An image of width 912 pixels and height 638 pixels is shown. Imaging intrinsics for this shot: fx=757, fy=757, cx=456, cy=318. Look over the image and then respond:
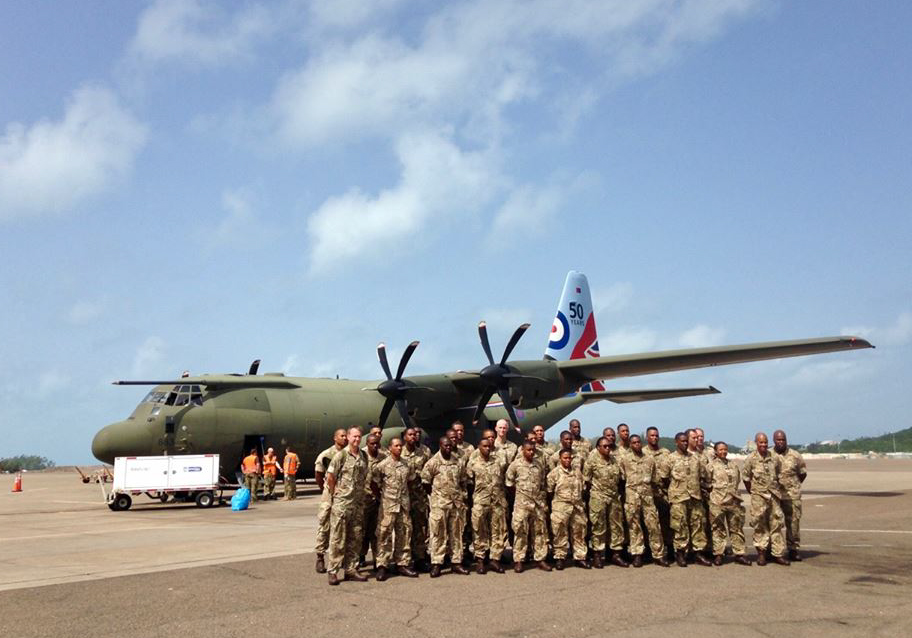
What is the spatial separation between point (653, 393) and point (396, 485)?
62.3 feet

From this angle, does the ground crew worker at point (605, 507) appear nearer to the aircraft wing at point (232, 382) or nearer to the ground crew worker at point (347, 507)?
the ground crew worker at point (347, 507)

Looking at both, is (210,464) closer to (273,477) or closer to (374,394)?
(273,477)

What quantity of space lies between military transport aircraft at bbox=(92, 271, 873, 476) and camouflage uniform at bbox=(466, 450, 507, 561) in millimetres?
9645

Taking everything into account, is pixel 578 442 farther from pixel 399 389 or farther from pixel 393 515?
pixel 399 389

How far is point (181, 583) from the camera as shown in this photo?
332 inches

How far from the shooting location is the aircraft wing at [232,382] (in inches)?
836

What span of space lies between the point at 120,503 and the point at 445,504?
12845 mm

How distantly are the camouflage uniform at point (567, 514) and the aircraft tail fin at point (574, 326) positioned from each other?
1961 centimetres

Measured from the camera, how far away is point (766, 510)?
375 inches

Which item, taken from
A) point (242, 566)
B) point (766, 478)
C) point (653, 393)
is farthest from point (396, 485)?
point (653, 393)

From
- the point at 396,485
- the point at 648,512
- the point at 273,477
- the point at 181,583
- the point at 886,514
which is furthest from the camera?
the point at 273,477

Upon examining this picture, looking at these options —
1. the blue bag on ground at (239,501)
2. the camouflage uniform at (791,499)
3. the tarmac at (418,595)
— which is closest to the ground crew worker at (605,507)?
the tarmac at (418,595)

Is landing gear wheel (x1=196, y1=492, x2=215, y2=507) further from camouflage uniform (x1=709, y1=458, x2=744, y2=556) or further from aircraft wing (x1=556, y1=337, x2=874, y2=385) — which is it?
camouflage uniform (x1=709, y1=458, x2=744, y2=556)

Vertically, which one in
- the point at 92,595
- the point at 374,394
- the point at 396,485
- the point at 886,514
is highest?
the point at 374,394
